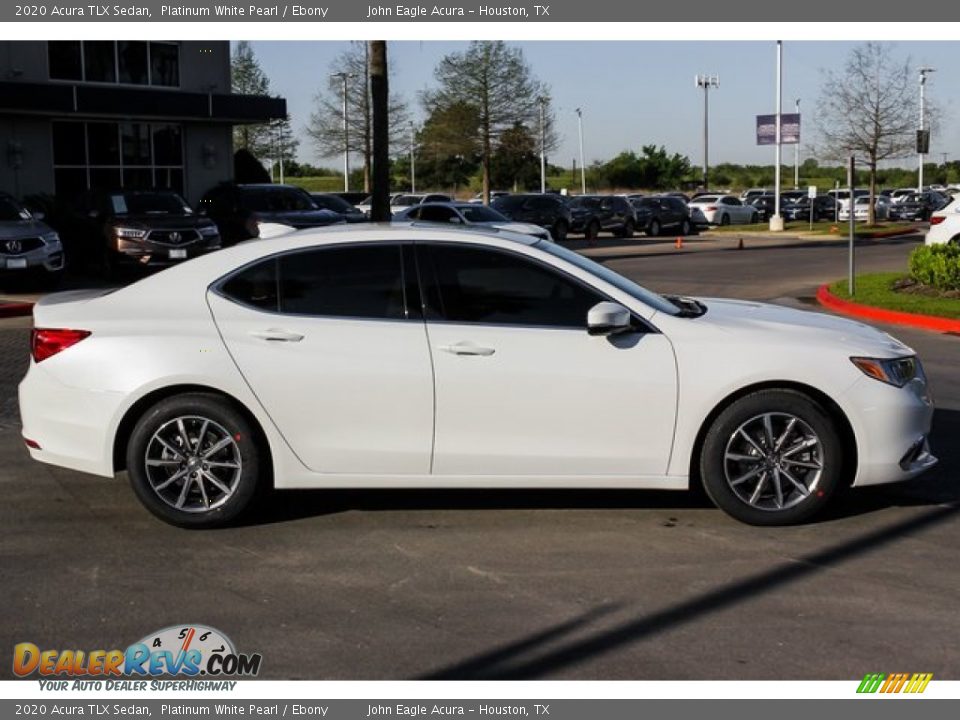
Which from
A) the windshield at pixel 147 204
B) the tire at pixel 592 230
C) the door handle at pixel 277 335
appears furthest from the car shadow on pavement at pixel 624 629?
the tire at pixel 592 230

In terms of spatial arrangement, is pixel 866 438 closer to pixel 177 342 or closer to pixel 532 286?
pixel 532 286

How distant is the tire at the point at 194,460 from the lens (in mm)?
6688

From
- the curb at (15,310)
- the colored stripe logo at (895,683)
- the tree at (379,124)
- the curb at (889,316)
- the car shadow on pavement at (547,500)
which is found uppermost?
the tree at (379,124)

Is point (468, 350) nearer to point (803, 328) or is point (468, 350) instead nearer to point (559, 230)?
point (803, 328)

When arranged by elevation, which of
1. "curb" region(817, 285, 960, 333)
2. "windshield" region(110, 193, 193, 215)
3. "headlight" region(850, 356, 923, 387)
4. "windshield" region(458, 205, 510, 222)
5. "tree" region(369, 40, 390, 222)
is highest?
"tree" region(369, 40, 390, 222)

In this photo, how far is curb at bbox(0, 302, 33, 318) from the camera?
17.6 meters

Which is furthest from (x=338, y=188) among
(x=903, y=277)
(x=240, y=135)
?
(x=903, y=277)

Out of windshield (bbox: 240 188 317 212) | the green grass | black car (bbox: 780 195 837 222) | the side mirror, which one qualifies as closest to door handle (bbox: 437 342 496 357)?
the side mirror

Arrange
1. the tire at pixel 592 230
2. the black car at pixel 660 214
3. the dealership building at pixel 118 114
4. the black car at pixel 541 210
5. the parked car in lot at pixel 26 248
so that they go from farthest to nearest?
the black car at pixel 660 214 < the tire at pixel 592 230 < the black car at pixel 541 210 < the dealership building at pixel 118 114 < the parked car in lot at pixel 26 248

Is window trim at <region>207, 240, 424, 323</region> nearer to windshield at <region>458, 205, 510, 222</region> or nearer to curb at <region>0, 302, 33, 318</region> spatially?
curb at <region>0, 302, 33, 318</region>

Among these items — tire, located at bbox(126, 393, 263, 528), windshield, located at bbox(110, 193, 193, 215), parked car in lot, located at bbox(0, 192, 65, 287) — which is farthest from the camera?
windshield, located at bbox(110, 193, 193, 215)

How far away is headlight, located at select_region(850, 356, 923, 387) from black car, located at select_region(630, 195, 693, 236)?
38.2 m

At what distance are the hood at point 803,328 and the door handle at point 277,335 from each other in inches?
84.5

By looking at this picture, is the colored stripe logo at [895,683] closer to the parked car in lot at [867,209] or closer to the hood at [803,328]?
the hood at [803,328]
